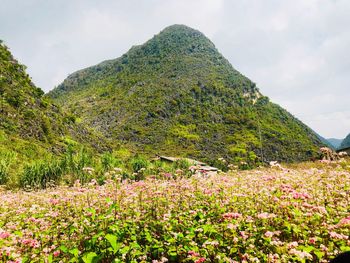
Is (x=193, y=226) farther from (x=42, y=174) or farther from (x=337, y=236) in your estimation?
(x=42, y=174)

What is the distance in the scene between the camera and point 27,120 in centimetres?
2934

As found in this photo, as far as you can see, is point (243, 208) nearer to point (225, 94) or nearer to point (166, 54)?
point (225, 94)

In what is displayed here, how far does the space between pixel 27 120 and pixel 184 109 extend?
64.6m

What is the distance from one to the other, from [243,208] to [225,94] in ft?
321

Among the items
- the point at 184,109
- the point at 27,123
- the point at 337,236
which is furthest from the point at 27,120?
the point at 184,109

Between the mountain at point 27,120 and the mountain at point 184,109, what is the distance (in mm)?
28220

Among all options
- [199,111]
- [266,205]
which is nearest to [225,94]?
[199,111]

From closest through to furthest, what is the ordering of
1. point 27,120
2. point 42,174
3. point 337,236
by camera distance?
point 337,236
point 42,174
point 27,120

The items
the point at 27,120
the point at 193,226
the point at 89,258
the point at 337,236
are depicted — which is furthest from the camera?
the point at 27,120

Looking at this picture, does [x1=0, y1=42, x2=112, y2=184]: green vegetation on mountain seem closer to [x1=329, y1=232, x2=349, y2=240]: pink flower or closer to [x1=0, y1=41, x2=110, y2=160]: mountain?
[x1=0, y1=41, x2=110, y2=160]: mountain

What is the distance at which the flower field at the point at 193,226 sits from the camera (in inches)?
150

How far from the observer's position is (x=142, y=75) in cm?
10981

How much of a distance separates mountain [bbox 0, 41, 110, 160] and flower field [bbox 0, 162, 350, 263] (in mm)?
16016

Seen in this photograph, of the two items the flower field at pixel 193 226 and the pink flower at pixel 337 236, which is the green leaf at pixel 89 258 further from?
the pink flower at pixel 337 236
